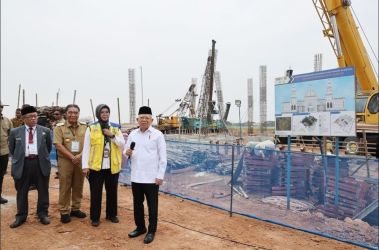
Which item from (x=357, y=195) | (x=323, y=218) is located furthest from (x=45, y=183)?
(x=357, y=195)

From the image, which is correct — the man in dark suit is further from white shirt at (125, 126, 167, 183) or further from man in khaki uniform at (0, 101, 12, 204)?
white shirt at (125, 126, 167, 183)

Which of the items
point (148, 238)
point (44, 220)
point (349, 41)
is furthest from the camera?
point (349, 41)

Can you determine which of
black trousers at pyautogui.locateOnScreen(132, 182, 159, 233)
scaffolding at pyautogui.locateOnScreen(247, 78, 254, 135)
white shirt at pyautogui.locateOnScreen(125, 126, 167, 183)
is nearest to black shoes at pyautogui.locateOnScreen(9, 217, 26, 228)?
black trousers at pyautogui.locateOnScreen(132, 182, 159, 233)

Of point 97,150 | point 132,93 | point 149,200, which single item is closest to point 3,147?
point 97,150

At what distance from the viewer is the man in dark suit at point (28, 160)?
15.8ft

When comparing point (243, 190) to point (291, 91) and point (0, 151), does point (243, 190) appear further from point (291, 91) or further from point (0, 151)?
point (0, 151)

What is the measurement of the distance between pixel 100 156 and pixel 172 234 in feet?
4.79

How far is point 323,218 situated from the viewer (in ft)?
15.4

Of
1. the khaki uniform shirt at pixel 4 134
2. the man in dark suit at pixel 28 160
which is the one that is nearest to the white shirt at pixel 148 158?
the man in dark suit at pixel 28 160

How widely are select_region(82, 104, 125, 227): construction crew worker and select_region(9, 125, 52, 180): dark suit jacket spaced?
711 millimetres

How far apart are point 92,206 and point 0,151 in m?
2.32

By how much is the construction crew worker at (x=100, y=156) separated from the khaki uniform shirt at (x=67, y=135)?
354 mm

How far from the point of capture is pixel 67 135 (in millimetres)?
4984

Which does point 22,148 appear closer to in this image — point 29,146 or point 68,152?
point 29,146
